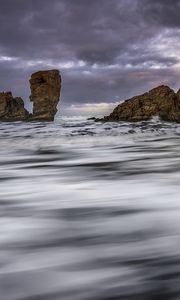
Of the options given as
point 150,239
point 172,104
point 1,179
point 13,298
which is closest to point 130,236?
point 150,239

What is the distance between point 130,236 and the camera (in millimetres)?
2777

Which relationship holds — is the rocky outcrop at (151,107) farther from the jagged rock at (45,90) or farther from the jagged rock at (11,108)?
the jagged rock at (45,90)

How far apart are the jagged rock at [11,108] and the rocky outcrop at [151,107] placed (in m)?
24.4

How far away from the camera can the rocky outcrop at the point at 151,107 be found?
129ft

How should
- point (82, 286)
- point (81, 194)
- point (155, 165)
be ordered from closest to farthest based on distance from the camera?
1. point (82, 286)
2. point (81, 194)
3. point (155, 165)

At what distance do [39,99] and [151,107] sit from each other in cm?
3007

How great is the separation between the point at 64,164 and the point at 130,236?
504 cm

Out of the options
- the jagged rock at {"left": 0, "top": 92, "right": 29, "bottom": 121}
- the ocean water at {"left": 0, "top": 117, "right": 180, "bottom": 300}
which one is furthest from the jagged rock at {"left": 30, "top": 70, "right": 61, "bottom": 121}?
the ocean water at {"left": 0, "top": 117, "right": 180, "bottom": 300}

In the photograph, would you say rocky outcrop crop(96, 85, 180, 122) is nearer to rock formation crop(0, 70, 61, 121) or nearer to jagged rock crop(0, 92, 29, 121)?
rock formation crop(0, 70, 61, 121)

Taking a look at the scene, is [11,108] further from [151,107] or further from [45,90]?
[151,107]

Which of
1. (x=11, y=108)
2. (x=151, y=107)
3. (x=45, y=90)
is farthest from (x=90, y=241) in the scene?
(x=45, y=90)

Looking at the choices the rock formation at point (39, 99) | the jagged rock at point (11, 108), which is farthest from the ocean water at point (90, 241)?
the jagged rock at point (11, 108)

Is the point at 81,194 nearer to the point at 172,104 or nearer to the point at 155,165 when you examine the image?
the point at 155,165

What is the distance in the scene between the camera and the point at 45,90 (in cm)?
6762
